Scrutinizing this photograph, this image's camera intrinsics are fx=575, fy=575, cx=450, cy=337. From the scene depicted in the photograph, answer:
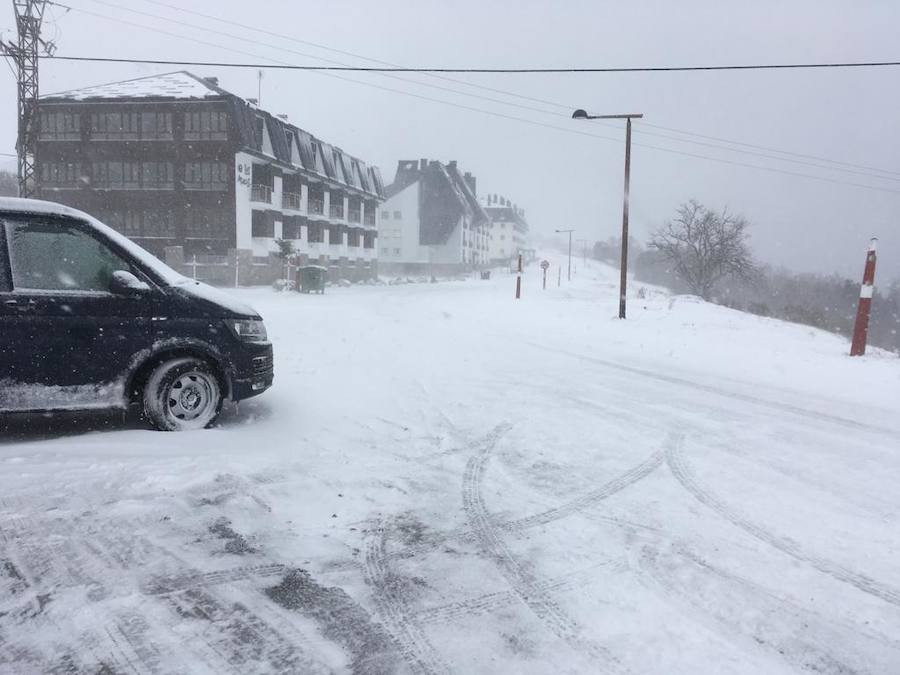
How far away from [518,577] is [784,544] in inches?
61.6

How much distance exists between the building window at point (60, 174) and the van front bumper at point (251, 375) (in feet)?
136

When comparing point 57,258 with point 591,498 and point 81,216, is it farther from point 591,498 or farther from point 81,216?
point 591,498

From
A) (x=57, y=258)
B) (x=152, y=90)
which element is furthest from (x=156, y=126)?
(x=57, y=258)

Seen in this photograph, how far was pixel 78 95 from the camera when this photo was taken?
37375mm

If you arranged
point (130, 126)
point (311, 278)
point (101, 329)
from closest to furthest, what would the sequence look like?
point (101, 329)
point (311, 278)
point (130, 126)

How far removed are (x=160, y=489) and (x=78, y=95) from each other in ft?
143

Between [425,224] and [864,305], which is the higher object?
[425,224]

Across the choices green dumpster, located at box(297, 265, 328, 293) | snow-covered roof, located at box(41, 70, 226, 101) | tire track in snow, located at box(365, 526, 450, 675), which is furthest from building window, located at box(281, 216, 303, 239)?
tire track in snow, located at box(365, 526, 450, 675)

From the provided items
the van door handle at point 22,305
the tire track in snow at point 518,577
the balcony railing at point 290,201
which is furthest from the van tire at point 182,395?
the balcony railing at point 290,201

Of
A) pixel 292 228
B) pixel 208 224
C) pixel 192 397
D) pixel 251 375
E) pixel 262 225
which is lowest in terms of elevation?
pixel 192 397

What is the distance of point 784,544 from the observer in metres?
3.17

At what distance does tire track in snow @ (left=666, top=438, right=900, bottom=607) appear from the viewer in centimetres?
272

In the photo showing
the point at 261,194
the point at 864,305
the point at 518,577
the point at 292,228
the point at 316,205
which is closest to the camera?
the point at 518,577

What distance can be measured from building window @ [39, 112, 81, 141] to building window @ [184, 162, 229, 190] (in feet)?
25.2
